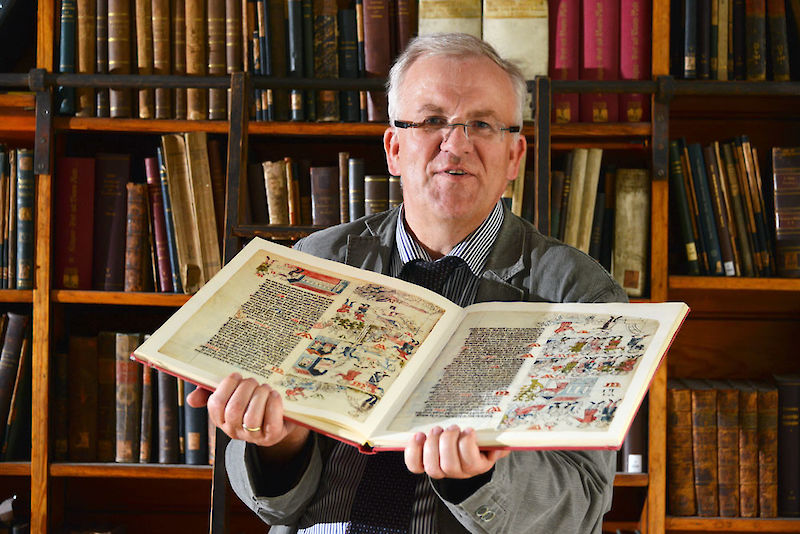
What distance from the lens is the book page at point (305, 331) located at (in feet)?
2.62

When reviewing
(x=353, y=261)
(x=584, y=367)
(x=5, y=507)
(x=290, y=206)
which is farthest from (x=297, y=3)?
(x=5, y=507)

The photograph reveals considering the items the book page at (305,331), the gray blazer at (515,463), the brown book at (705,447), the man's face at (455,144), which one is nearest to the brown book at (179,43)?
the gray blazer at (515,463)

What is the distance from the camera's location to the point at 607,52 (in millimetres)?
1721

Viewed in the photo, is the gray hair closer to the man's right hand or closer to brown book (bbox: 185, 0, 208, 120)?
the man's right hand

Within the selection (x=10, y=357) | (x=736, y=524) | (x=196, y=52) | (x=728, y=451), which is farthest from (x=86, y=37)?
(x=736, y=524)

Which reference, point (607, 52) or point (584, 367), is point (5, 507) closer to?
point (584, 367)

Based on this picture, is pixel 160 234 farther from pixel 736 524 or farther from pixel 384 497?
pixel 736 524

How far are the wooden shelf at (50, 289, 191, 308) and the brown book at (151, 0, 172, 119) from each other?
42 centimetres

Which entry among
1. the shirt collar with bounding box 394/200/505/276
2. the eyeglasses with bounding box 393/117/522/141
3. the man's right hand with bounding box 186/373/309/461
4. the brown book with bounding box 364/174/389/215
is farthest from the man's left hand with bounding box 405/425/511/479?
the brown book with bounding box 364/174/389/215

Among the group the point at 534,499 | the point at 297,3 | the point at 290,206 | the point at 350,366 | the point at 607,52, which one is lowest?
the point at 534,499

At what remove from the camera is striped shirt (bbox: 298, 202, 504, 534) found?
0.97 meters

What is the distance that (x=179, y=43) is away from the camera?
68.8 inches

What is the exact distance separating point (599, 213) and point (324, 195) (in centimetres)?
64

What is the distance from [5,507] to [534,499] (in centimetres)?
145
